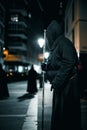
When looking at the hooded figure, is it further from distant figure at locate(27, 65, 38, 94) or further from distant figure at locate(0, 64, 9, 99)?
distant figure at locate(27, 65, 38, 94)

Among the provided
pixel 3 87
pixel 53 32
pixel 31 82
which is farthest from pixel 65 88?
pixel 31 82

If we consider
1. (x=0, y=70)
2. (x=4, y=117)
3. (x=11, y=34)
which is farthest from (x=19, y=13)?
(x=4, y=117)

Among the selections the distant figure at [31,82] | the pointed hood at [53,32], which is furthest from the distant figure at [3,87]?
the pointed hood at [53,32]

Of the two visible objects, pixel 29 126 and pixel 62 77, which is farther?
pixel 29 126

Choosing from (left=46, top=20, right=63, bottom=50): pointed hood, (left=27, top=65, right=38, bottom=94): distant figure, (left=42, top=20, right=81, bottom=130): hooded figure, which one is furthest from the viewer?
(left=27, top=65, right=38, bottom=94): distant figure

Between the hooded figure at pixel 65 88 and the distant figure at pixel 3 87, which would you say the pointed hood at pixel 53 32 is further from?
the distant figure at pixel 3 87

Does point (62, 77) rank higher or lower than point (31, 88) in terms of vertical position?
higher

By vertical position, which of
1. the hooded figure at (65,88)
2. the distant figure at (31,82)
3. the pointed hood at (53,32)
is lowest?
the distant figure at (31,82)

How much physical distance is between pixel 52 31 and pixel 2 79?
11.5m

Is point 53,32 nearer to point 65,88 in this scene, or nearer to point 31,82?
point 65,88

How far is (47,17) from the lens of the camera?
27.3 m

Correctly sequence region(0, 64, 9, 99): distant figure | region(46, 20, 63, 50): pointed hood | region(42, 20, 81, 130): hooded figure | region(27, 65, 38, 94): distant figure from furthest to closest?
region(27, 65, 38, 94): distant figure, region(0, 64, 9, 99): distant figure, region(46, 20, 63, 50): pointed hood, region(42, 20, 81, 130): hooded figure

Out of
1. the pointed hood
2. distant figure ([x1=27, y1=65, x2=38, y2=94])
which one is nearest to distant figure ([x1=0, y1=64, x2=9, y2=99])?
distant figure ([x1=27, y1=65, x2=38, y2=94])

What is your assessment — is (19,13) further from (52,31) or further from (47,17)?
(52,31)
